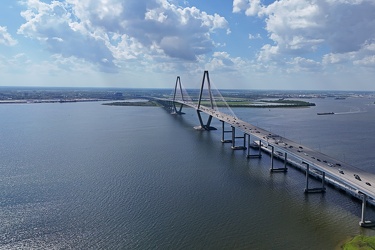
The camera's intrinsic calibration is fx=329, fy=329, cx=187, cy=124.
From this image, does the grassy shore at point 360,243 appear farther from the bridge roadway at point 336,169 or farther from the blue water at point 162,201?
the bridge roadway at point 336,169

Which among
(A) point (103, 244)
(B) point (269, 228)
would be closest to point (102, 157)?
(A) point (103, 244)

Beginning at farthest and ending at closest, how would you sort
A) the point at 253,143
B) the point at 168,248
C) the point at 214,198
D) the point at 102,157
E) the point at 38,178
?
the point at 253,143, the point at 102,157, the point at 38,178, the point at 214,198, the point at 168,248

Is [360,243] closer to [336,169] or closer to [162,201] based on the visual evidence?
[336,169]

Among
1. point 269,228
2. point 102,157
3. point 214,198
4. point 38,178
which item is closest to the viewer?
point 269,228

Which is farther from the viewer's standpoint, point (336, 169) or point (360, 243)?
point (336, 169)

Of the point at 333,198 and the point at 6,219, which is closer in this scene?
the point at 6,219

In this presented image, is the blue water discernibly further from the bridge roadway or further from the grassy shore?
the bridge roadway

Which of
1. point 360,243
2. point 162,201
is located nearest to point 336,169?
point 360,243

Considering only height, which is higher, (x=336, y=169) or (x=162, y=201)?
(x=336, y=169)

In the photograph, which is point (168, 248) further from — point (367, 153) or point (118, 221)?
point (367, 153)
